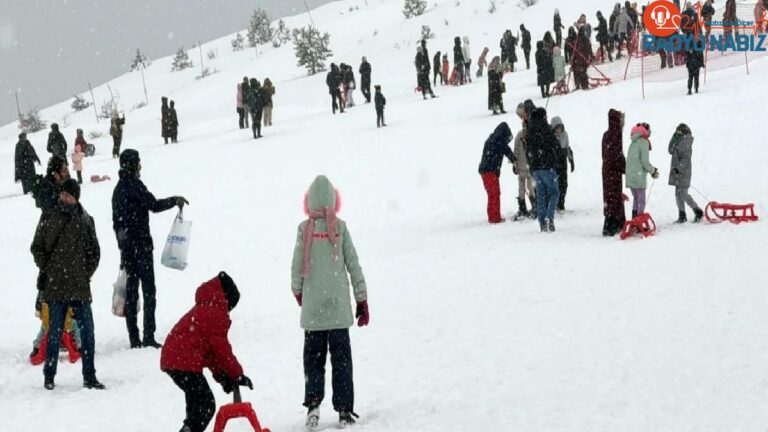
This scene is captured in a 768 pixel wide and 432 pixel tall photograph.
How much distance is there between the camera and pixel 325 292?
5492 mm

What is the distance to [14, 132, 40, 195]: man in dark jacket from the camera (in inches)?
828

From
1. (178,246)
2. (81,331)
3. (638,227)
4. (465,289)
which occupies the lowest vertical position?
(465,289)

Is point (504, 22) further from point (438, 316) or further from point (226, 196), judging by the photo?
point (438, 316)

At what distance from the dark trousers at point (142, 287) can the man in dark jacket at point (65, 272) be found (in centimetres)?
101

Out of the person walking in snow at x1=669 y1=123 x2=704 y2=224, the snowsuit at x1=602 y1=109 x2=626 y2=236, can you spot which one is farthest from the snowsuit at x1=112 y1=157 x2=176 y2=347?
the person walking in snow at x1=669 y1=123 x2=704 y2=224

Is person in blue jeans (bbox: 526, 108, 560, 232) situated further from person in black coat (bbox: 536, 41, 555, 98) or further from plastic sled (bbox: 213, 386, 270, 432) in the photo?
person in black coat (bbox: 536, 41, 555, 98)

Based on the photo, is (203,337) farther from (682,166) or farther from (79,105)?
(79,105)

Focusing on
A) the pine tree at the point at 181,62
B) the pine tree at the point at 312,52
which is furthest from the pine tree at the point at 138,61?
the pine tree at the point at 312,52

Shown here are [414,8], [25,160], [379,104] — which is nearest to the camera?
[25,160]

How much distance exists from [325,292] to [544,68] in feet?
64.4

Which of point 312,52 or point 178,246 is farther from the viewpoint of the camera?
point 312,52

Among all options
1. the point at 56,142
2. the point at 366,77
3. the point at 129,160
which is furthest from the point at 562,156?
the point at 366,77

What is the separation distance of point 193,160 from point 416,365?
18.0 metres

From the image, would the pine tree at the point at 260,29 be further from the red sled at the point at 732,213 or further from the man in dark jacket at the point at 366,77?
the red sled at the point at 732,213
